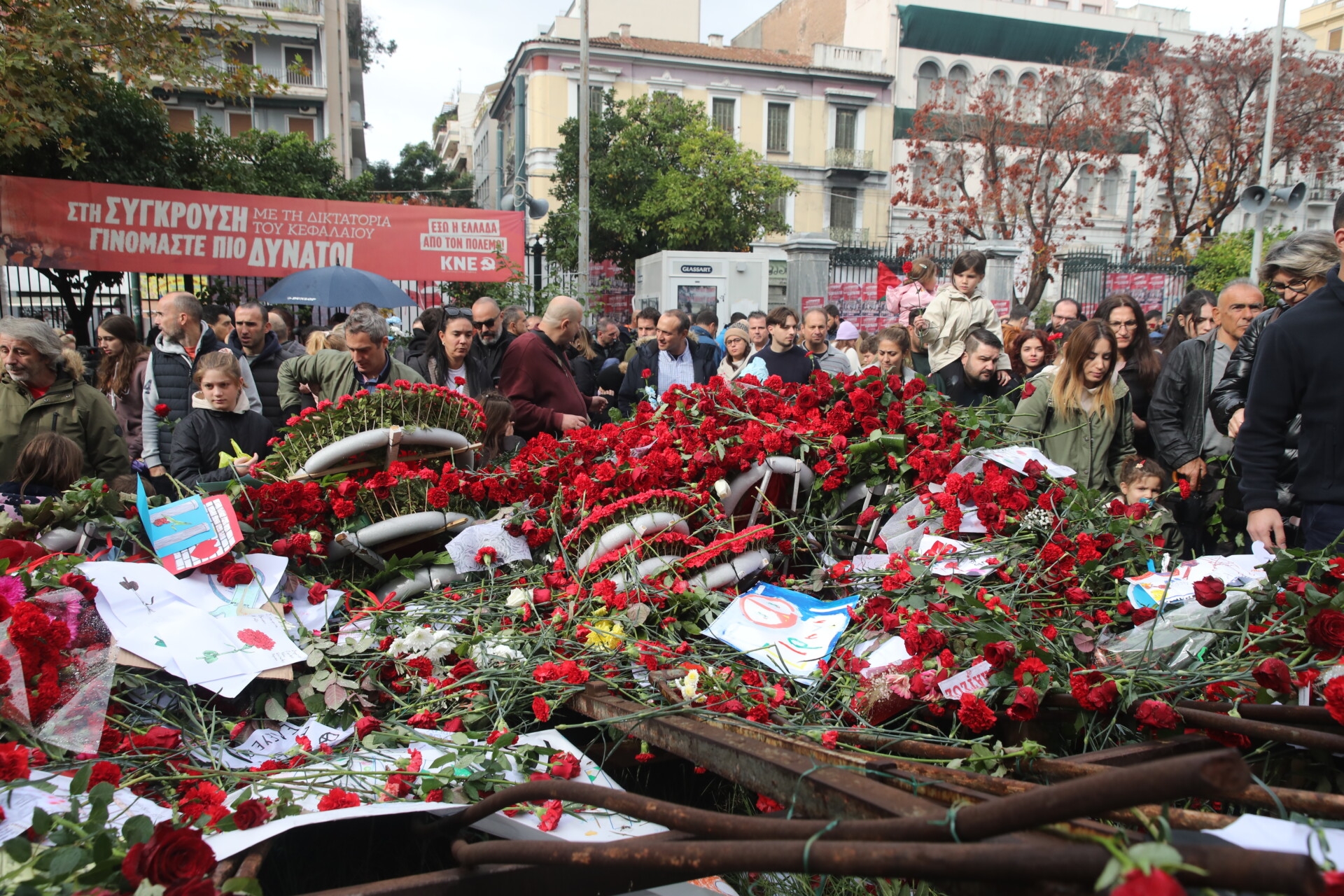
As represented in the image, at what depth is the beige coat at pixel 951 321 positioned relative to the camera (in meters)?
6.60

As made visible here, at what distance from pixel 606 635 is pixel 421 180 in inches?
1816

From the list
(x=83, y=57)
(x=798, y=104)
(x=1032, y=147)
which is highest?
(x=798, y=104)

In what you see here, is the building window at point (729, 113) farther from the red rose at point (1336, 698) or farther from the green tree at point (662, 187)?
the red rose at point (1336, 698)

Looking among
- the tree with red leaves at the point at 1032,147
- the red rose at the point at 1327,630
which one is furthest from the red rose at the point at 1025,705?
the tree with red leaves at the point at 1032,147

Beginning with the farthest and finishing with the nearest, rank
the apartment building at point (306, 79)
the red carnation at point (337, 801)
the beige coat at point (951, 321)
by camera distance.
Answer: the apartment building at point (306, 79), the beige coat at point (951, 321), the red carnation at point (337, 801)

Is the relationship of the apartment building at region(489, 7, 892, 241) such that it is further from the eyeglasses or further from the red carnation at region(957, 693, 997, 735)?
the red carnation at region(957, 693, 997, 735)

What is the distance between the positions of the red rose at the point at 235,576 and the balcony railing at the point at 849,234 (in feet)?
122

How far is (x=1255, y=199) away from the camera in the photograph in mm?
11938

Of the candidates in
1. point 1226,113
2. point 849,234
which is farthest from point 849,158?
point 1226,113

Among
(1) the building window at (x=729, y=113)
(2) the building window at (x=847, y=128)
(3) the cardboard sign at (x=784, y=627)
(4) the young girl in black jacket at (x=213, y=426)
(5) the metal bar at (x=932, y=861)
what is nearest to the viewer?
(5) the metal bar at (x=932, y=861)

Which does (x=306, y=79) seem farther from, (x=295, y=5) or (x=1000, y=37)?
(x=1000, y=37)

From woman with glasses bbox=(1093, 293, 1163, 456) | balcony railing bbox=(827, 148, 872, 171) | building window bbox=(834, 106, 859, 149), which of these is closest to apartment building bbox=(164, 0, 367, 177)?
balcony railing bbox=(827, 148, 872, 171)

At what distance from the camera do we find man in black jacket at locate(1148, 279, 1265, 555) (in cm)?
441

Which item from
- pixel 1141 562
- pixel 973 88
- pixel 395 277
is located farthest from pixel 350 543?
pixel 973 88
